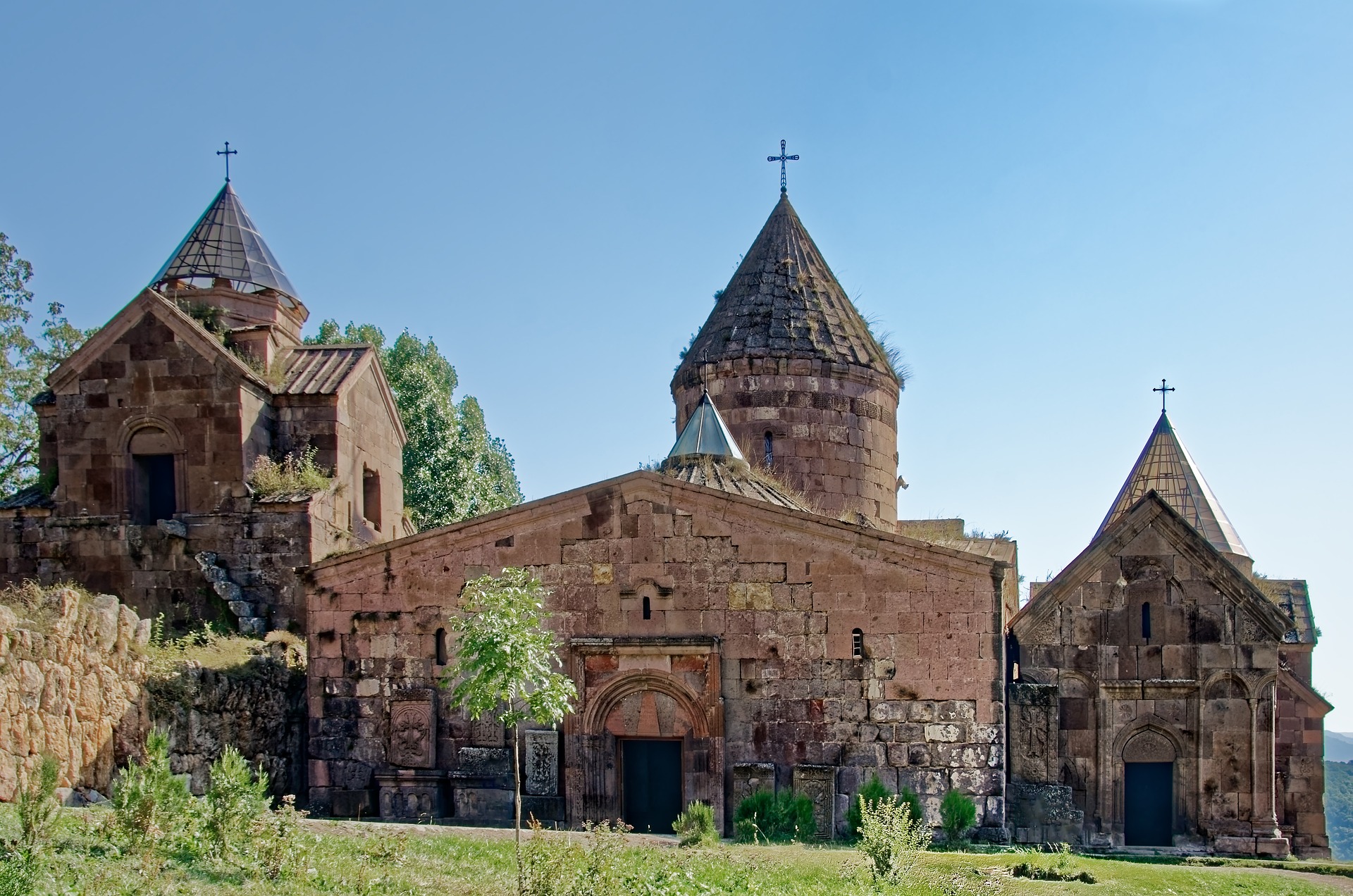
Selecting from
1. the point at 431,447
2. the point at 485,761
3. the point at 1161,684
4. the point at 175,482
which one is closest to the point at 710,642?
the point at 485,761

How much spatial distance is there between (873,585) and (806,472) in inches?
172

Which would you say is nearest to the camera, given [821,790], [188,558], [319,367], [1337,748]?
[821,790]

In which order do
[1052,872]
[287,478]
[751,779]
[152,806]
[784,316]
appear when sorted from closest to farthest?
[152,806] → [1052,872] → [751,779] → [287,478] → [784,316]

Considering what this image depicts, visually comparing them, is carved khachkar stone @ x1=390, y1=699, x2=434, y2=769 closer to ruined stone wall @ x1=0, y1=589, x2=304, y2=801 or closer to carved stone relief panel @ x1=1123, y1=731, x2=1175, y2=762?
ruined stone wall @ x1=0, y1=589, x2=304, y2=801

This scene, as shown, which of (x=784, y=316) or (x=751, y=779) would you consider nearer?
(x=751, y=779)

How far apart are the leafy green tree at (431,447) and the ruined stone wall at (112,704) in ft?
47.3

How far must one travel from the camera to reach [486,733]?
14625mm

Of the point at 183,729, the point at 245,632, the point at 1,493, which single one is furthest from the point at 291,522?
the point at 1,493

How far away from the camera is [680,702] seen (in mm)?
14367

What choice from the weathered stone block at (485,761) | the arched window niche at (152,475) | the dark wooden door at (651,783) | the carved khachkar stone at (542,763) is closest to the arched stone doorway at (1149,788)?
the dark wooden door at (651,783)

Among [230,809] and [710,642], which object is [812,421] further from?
[230,809]

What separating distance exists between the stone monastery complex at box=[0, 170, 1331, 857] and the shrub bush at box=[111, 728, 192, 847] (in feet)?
15.4

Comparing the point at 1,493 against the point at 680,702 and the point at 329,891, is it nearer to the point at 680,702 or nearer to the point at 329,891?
the point at 680,702

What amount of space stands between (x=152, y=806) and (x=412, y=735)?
5.24 meters
